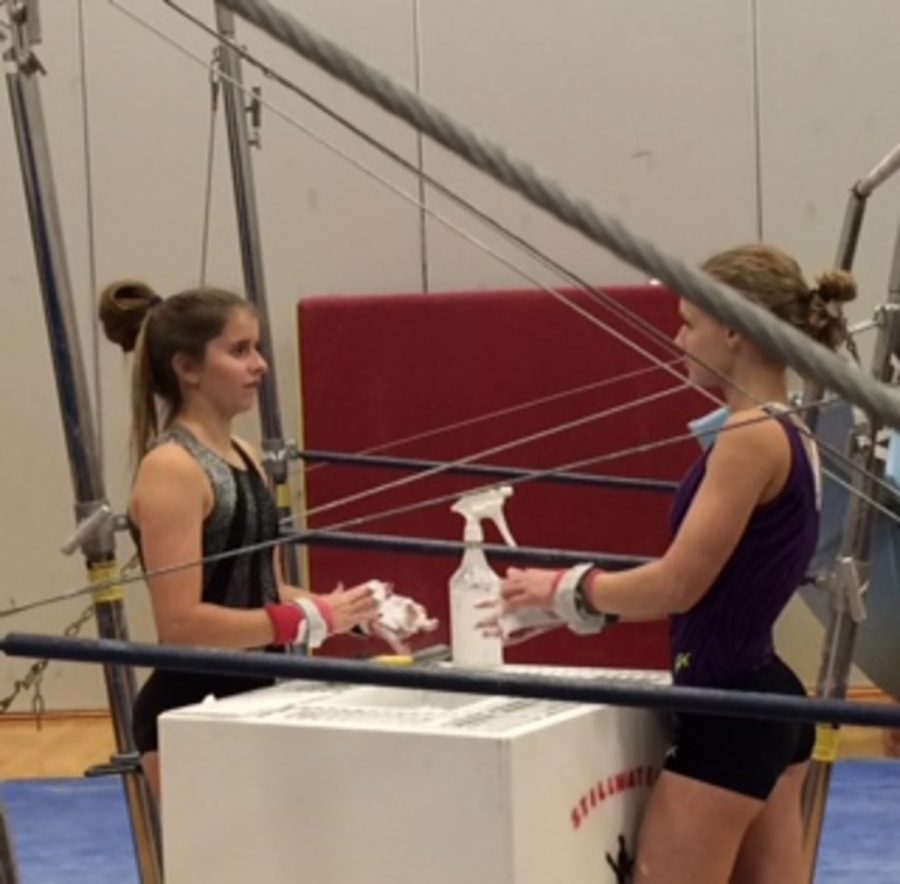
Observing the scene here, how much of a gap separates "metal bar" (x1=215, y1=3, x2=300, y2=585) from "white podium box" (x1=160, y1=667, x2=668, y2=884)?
1.25 m

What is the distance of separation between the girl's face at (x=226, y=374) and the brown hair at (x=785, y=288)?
63 cm

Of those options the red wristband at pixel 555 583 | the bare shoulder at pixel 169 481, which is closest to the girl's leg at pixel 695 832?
the red wristband at pixel 555 583

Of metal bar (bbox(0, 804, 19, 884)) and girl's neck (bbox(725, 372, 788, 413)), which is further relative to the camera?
girl's neck (bbox(725, 372, 788, 413))

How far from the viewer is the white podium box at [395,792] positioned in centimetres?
194

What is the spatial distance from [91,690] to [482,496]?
330 centimetres

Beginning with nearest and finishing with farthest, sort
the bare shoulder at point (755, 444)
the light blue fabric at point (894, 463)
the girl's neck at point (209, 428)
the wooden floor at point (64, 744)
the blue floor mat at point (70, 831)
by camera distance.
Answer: the bare shoulder at point (755, 444), the girl's neck at point (209, 428), the light blue fabric at point (894, 463), the blue floor mat at point (70, 831), the wooden floor at point (64, 744)

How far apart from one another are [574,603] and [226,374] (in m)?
0.60

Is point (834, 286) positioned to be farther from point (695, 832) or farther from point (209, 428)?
point (209, 428)

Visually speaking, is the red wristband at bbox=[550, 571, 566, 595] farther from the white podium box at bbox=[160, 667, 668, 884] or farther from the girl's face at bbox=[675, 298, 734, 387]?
the girl's face at bbox=[675, 298, 734, 387]

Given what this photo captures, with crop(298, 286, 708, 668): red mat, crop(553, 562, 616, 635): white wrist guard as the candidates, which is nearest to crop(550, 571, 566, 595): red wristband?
crop(553, 562, 616, 635): white wrist guard

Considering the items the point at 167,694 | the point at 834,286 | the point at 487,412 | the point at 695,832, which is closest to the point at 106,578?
the point at 167,694

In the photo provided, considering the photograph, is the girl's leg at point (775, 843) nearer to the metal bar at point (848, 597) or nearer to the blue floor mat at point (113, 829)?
the metal bar at point (848, 597)

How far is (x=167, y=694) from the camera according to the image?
241cm

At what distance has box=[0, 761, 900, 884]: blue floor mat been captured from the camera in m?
3.82
